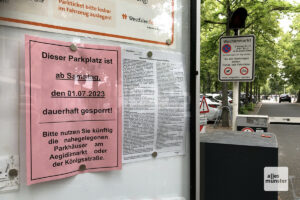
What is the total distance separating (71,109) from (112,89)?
9.2 inches

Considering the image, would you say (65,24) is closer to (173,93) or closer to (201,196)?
(173,93)

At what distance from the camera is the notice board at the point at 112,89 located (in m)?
1.11

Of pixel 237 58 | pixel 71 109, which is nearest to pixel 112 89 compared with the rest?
pixel 71 109

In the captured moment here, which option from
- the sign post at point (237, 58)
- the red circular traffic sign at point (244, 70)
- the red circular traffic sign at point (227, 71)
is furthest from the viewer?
the red circular traffic sign at point (227, 71)

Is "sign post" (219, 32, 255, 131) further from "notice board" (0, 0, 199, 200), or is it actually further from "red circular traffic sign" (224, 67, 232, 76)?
"notice board" (0, 0, 199, 200)

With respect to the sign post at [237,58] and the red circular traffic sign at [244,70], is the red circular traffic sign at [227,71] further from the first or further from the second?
the red circular traffic sign at [244,70]

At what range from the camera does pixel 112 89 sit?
1.38 m

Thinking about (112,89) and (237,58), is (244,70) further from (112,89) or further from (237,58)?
(112,89)

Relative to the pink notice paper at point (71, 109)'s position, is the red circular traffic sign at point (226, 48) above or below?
above

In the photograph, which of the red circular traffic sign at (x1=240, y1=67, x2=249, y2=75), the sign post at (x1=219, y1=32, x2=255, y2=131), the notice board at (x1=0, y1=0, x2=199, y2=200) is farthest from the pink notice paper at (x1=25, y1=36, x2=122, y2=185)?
the red circular traffic sign at (x1=240, y1=67, x2=249, y2=75)

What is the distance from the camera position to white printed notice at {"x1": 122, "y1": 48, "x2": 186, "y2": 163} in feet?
4.71

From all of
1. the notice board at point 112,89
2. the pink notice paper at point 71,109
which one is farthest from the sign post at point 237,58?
the pink notice paper at point 71,109

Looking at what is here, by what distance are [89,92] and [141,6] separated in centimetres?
56

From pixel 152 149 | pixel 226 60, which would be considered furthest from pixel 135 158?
pixel 226 60
